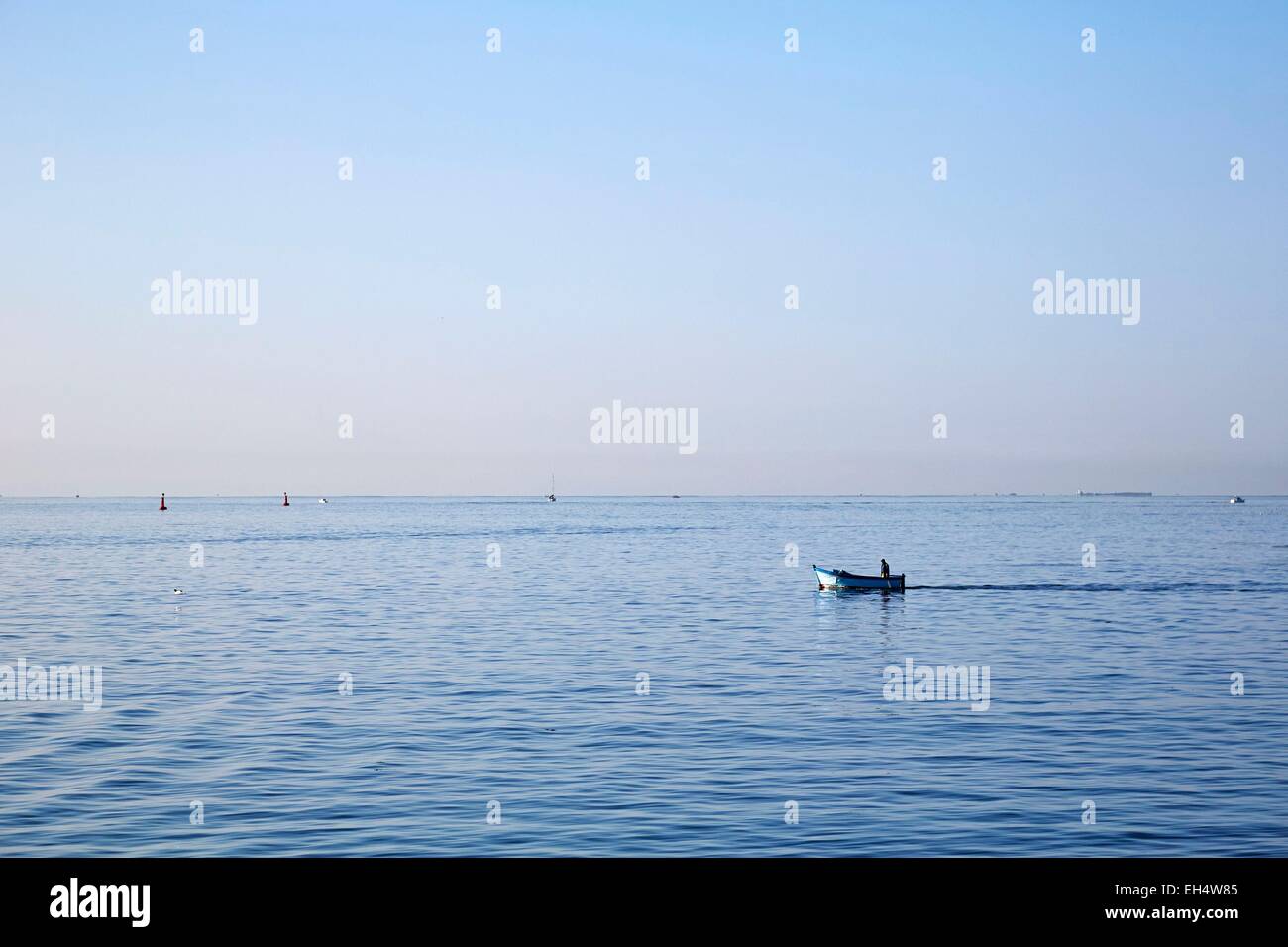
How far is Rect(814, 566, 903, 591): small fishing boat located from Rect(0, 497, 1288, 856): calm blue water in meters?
3.44

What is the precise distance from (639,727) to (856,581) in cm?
5225

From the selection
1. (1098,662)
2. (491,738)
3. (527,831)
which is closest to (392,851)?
(527,831)

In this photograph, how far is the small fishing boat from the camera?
3248 inches

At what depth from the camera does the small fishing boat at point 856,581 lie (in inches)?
3248

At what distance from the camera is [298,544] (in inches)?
6225

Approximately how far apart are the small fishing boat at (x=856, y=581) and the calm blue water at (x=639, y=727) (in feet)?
11.3

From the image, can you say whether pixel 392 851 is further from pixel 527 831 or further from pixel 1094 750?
pixel 1094 750

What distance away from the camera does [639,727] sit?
32.2 meters
